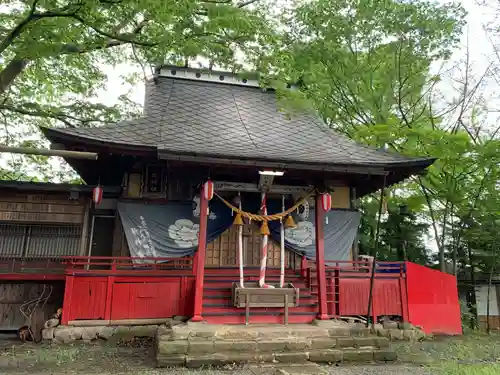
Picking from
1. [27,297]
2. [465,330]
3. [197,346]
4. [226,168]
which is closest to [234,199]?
[226,168]

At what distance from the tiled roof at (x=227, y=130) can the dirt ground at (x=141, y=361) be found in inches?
149

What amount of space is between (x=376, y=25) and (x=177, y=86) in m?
7.25

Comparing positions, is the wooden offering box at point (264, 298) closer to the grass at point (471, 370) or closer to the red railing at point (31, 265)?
the grass at point (471, 370)

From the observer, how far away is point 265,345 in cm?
636

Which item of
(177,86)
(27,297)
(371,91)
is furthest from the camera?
(371,91)

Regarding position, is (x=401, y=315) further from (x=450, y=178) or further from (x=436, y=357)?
(x=450, y=178)

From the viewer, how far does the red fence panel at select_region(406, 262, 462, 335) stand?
29.8 ft

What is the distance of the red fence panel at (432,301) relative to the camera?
9086 millimetres

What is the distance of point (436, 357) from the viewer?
7074mm

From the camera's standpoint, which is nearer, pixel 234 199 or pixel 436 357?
pixel 436 357

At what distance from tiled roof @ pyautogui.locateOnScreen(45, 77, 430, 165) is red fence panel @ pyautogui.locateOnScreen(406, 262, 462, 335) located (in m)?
3.06

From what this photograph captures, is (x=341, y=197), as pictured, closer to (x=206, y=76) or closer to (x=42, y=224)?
(x=206, y=76)

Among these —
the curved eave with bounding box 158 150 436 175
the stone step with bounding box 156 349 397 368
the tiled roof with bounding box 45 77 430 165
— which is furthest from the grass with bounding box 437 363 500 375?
the tiled roof with bounding box 45 77 430 165

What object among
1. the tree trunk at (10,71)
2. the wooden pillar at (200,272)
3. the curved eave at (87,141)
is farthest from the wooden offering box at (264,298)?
the tree trunk at (10,71)
